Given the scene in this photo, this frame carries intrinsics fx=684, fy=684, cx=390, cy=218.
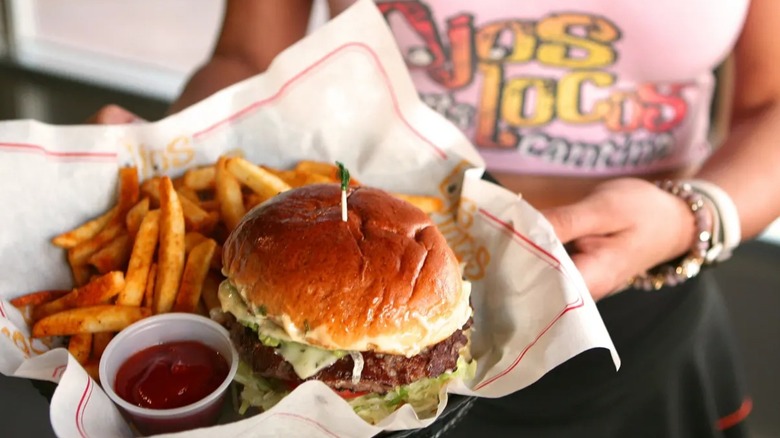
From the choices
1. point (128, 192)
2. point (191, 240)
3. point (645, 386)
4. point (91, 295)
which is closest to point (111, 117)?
point (128, 192)

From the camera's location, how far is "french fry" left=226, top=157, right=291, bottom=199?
1.75 metres

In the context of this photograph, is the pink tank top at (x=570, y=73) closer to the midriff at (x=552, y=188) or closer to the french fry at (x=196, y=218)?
the midriff at (x=552, y=188)

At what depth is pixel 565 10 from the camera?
5.96ft

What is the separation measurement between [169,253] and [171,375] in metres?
0.30

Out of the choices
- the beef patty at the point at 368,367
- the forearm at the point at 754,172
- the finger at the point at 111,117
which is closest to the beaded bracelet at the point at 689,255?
A: the forearm at the point at 754,172

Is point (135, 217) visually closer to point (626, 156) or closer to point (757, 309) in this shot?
point (626, 156)

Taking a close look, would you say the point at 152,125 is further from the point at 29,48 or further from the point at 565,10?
the point at 29,48

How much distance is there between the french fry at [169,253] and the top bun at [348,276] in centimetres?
17

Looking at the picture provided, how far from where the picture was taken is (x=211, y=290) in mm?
1677

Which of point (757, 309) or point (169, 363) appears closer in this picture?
point (169, 363)

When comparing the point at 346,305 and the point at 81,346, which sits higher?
the point at 346,305

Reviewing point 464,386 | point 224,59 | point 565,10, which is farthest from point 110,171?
point 565,10

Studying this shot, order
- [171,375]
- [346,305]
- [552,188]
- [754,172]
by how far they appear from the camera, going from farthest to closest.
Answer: [552,188], [754,172], [171,375], [346,305]

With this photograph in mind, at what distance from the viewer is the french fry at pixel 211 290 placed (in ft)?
5.44
